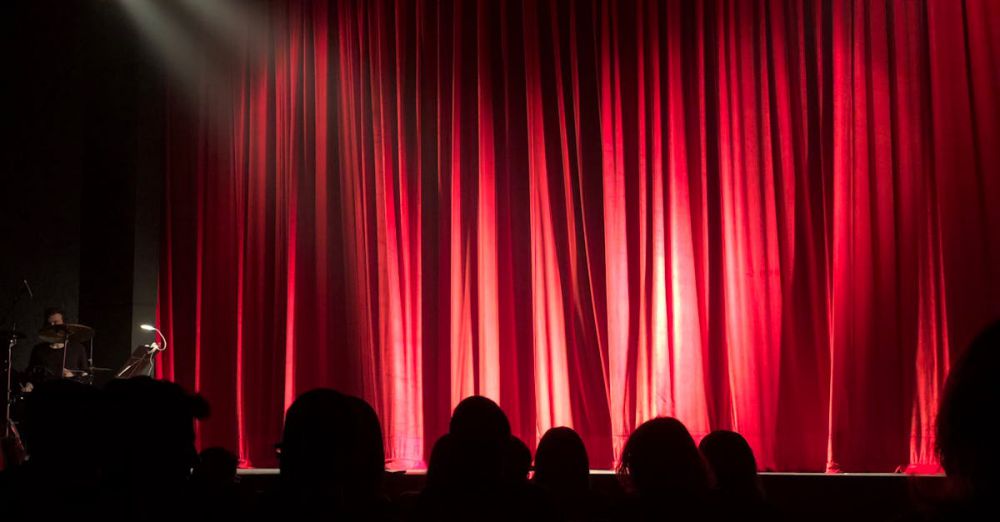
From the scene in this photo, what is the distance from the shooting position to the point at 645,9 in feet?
19.8

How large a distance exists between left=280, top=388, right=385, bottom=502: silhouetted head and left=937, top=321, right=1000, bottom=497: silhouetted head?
1.30m

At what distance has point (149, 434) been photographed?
2029 millimetres

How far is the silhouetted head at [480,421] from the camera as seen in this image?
234 cm

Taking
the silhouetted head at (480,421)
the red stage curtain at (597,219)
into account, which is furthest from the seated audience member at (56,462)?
the red stage curtain at (597,219)

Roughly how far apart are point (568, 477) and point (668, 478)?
73 centimetres

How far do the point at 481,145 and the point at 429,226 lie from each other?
2.28 ft

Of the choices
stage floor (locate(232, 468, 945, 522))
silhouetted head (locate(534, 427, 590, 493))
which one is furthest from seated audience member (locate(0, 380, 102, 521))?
stage floor (locate(232, 468, 945, 522))

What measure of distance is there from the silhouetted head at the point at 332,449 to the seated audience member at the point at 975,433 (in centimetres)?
129

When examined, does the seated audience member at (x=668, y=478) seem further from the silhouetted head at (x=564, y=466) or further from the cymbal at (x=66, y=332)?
the cymbal at (x=66, y=332)

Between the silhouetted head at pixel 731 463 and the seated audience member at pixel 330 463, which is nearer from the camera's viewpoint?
the seated audience member at pixel 330 463

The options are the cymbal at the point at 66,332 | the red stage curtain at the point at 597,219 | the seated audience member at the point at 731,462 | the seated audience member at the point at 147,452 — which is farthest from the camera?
the cymbal at the point at 66,332

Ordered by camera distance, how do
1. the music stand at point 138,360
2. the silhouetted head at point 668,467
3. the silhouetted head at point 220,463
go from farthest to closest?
the music stand at point 138,360
the silhouetted head at point 220,463
the silhouetted head at point 668,467

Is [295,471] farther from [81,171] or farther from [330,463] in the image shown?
[81,171]

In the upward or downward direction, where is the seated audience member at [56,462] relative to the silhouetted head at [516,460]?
upward
